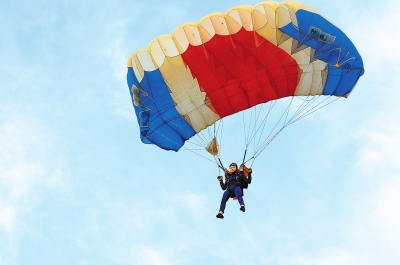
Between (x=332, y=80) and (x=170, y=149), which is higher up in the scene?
(x=332, y=80)

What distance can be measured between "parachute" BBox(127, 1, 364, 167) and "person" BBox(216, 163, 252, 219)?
1159 mm

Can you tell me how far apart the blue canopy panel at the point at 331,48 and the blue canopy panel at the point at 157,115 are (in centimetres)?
352

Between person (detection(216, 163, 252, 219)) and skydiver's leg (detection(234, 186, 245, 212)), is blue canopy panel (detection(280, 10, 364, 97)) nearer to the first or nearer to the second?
person (detection(216, 163, 252, 219))

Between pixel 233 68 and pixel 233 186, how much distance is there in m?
3.06

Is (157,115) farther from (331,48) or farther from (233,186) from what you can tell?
(331,48)

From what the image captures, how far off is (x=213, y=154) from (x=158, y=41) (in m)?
3.27

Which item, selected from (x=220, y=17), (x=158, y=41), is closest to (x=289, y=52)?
(x=220, y=17)

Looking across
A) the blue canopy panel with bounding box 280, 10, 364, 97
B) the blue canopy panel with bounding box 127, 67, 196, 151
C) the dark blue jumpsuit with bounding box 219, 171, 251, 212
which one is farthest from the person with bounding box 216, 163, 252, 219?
the blue canopy panel with bounding box 280, 10, 364, 97

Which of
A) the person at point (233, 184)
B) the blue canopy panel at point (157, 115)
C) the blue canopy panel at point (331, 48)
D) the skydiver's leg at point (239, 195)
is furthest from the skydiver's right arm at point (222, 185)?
the blue canopy panel at point (331, 48)

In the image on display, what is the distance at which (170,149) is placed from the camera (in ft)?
69.1

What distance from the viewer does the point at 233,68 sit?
19797 millimetres

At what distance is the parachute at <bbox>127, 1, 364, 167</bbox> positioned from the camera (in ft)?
61.7

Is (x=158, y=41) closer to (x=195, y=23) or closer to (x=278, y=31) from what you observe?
(x=195, y=23)

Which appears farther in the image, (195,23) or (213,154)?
(213,154)
